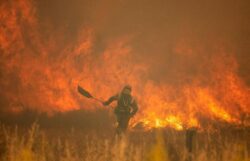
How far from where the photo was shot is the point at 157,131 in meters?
16.8

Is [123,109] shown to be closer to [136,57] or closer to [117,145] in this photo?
[117,145]

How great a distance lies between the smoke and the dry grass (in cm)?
364

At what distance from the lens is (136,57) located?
23.1m

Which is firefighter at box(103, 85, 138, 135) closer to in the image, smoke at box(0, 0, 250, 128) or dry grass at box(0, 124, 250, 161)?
dry grass at box(0, 124, 250, 161)

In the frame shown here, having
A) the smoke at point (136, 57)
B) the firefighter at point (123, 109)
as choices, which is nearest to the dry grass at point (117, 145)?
the firefighter at point (123, 109)

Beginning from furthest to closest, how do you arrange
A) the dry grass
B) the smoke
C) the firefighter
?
the smoke
the firefighter
the dry grass

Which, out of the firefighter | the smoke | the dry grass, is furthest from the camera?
the smoke

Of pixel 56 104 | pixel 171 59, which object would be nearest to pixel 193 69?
pixel 171 59

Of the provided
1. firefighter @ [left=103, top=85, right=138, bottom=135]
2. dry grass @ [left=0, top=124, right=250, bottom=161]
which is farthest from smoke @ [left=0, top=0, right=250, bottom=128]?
firefighter @ [left=103, top=85, right=138, bottom=135]

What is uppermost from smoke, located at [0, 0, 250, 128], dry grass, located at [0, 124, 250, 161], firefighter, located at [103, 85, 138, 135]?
smoke, located at [0, 0, 250, 128]

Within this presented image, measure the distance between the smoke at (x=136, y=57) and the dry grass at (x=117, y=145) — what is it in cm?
364

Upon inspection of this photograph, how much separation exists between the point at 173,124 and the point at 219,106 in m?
3.00

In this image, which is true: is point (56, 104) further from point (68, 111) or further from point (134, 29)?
point (134, 29)

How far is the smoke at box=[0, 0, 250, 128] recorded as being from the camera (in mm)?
20000
